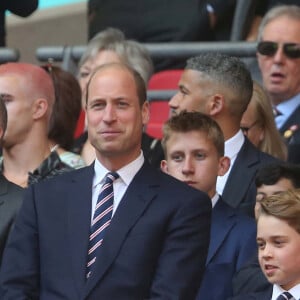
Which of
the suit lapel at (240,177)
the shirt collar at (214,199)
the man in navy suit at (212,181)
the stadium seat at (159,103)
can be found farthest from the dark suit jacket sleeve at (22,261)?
the stadium seat at (159,103)

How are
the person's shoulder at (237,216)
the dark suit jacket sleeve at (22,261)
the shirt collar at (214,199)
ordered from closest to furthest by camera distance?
the dark suit jacket sleeve at (22,261) → the person's shoulder at (237,216) → the shirt collar at (214,199)

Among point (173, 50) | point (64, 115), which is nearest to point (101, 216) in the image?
point (64, 115)

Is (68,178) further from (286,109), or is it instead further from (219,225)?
(286,109)

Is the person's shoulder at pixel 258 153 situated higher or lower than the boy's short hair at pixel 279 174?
lower

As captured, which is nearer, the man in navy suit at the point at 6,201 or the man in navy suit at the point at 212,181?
the man in navy suit at the point at 212,181

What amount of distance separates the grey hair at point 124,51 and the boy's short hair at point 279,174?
7.76 ft

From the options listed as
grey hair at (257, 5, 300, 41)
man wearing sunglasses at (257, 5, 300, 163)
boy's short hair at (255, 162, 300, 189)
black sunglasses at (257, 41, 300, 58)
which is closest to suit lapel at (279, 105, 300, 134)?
man wearing sunglasses at (257, 5, 300, 163)

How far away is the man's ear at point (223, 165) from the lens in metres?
8.13

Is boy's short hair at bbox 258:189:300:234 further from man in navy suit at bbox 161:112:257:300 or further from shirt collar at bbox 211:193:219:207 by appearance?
shirt collar at bbox 211:193:219:207

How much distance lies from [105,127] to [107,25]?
4.71m

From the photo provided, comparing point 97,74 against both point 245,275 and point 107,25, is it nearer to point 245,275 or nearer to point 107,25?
point 245,275

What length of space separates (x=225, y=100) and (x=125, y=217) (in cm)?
181

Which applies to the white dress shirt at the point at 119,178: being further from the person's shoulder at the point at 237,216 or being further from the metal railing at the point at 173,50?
the metal railing at the point at 173,50

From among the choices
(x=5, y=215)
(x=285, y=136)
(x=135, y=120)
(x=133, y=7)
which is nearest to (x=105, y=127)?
(x=135, y=120)
